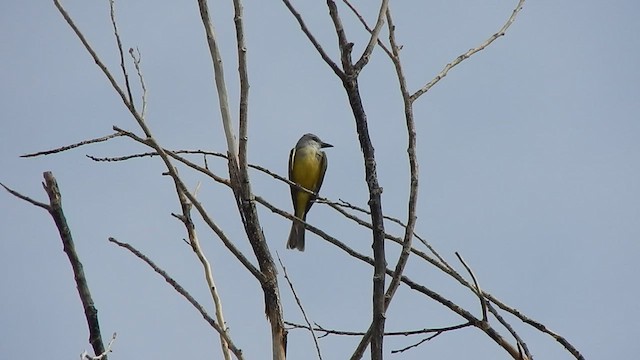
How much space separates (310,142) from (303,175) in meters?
0.74

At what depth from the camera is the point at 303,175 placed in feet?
39.3

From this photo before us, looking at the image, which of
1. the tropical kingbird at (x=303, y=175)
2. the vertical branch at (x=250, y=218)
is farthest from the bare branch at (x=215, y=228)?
the tropical kingbird at (x=303, y=175)

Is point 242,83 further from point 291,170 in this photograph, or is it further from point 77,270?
point 291,170

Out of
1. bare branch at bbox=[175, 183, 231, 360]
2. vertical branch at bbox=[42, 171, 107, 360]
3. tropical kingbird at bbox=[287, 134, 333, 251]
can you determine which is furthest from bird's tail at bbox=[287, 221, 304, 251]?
vertical branch at bbox=[42, 171, 107, 360]

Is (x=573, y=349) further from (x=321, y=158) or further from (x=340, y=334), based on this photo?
(x=321, y=158)

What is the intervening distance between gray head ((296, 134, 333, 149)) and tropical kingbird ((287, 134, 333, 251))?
13cm

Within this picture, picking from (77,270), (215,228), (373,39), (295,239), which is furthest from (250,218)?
(295,239)

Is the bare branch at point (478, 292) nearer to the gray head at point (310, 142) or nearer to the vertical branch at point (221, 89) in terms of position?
the vertical branch at point (221, 89)

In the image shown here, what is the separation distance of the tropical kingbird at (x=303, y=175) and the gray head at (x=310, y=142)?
0.42 ft

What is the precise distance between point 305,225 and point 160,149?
0.64m

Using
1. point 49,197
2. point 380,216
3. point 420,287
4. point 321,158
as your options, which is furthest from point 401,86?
point 321,158

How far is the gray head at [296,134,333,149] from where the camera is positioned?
41.1 ft

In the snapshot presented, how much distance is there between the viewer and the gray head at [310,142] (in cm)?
1252

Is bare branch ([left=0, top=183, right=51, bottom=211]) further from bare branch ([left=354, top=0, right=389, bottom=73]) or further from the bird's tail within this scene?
the bird's tail
